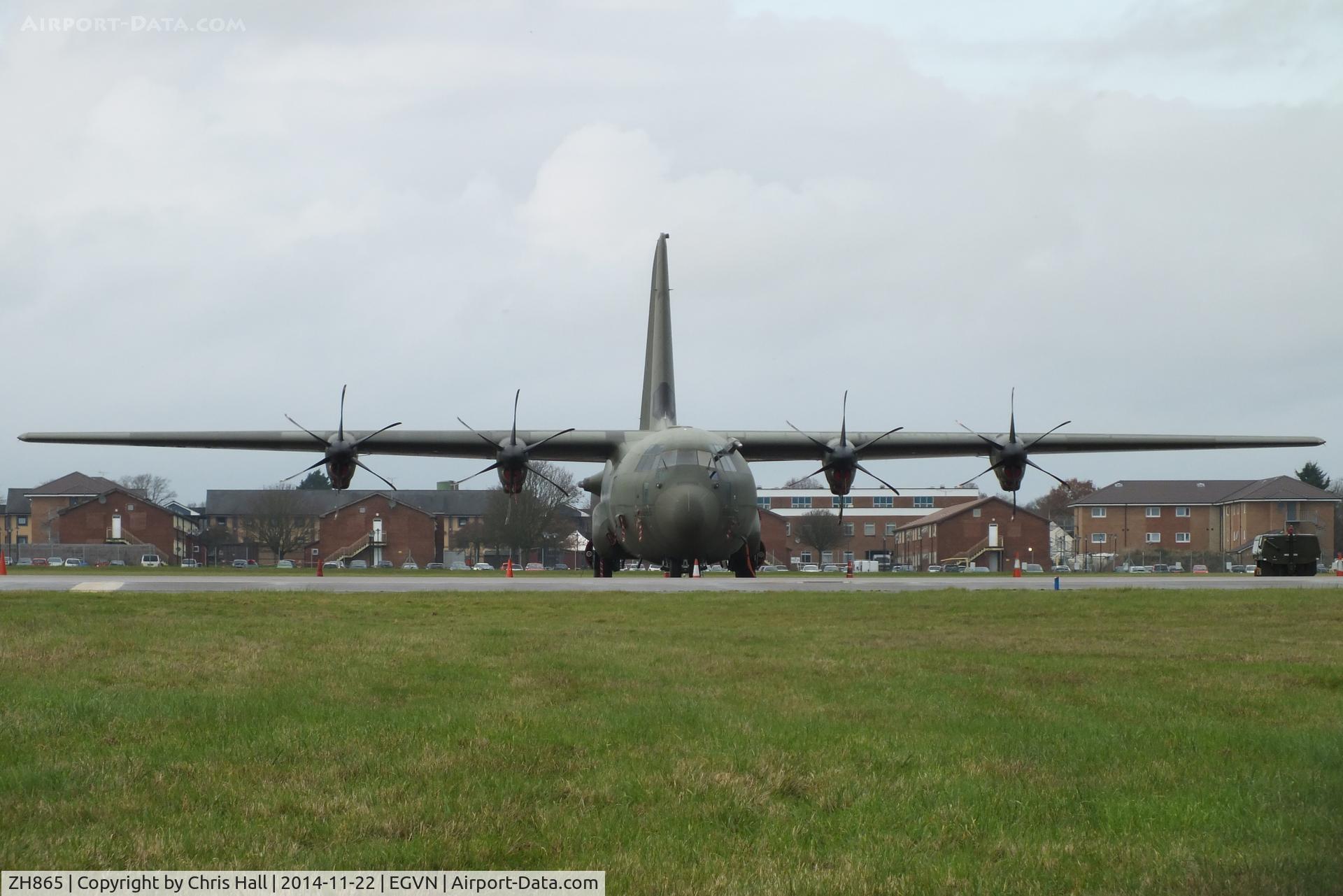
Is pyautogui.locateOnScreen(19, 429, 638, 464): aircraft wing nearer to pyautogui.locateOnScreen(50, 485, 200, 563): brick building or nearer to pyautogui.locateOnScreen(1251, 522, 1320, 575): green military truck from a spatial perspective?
pyautogui.locateOnScreen(1251, 522, 1320, 575): green military truck

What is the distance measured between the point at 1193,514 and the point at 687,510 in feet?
300

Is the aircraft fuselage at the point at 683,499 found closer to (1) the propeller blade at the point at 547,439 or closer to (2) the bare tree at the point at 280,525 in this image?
(1) the propeller blade at the point at 547,439

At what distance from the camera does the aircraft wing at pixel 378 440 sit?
118 feet

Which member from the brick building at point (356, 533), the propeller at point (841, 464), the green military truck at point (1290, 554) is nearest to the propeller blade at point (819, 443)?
the propeller at point (841, 464)

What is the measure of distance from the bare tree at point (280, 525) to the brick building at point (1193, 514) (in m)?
67.0

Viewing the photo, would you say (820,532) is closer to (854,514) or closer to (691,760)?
(854,514)

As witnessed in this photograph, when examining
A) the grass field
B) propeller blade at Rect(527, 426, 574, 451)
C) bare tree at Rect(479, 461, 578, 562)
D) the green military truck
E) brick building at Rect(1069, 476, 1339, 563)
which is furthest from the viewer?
brick building at Rect(1069, 476, 1339, 563)

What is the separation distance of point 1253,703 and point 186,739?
26.1ft

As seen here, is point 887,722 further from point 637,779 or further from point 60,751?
point 60,751

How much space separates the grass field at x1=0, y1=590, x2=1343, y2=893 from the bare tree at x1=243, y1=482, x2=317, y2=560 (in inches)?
3261

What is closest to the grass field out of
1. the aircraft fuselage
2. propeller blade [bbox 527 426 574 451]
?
the aircraft fuselage

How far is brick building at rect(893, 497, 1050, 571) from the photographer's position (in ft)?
337

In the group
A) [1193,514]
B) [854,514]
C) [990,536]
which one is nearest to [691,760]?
[990,536]

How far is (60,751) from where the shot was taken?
7211 mm
